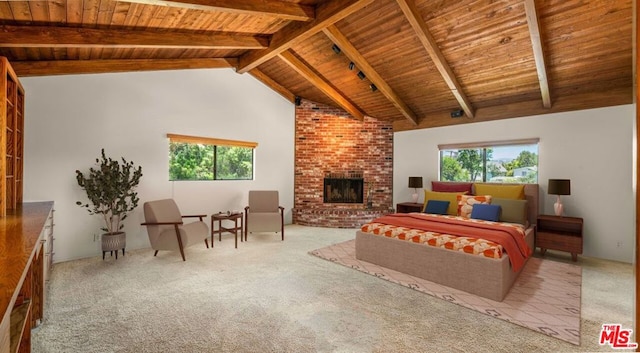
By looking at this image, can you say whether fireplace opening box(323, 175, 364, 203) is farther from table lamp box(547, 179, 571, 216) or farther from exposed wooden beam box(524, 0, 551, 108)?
exposed wooden beam box(524, 0, 551, 108)

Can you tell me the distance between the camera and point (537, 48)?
355 centimetres

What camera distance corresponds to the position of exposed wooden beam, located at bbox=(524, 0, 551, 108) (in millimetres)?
3072

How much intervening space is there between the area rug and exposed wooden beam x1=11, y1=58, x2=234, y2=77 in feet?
13.7

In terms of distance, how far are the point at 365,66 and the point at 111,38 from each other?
3607 millimetres

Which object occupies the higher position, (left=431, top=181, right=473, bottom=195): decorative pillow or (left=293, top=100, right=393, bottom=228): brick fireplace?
(left=293, top=100, right=393, bottom=228): brick fireplace

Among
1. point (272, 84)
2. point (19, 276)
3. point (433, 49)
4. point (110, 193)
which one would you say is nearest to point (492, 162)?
point (433, 49)

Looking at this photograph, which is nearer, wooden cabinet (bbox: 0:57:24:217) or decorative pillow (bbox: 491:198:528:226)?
wooden cabinet (bbox: 0:57:24:217)

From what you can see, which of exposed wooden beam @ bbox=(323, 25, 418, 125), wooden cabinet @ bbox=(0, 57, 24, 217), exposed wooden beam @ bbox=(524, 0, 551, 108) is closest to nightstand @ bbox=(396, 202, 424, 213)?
exposed wooden beam @ bbox=(323, 25, 418, 125)

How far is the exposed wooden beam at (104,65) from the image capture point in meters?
3.76

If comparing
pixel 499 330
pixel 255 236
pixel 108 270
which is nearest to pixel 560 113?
pixel 499 330

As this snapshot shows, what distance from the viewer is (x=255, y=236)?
562 cm

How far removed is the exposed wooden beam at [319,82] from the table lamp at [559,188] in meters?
3.97

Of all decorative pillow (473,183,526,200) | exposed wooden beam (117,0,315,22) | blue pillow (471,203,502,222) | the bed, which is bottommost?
the bed

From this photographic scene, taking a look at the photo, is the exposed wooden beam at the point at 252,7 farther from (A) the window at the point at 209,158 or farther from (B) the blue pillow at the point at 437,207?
(B) the blue pillow at the point at 437,207
